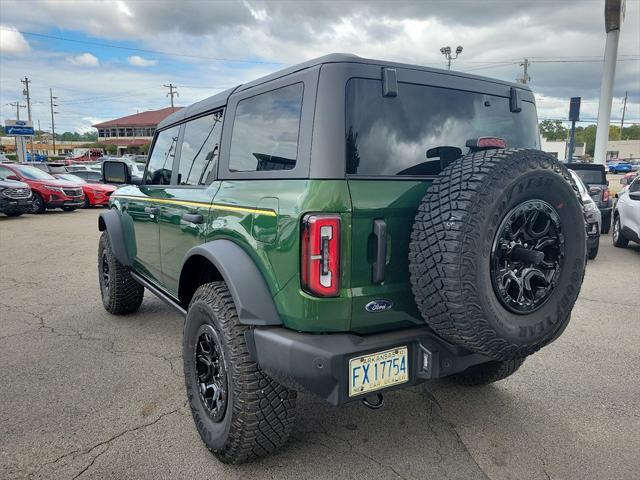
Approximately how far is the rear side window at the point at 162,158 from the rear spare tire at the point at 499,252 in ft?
7.71

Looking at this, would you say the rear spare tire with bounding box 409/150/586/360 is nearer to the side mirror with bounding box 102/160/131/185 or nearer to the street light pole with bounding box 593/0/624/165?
the side mirror with bounding box 102/160/131/185

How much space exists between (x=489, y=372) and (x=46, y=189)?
583 inches

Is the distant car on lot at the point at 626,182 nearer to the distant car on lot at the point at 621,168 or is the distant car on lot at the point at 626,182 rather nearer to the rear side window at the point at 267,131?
the rear side window at the point at 267,131

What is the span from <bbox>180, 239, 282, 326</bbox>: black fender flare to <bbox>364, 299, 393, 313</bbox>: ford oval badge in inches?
16.2

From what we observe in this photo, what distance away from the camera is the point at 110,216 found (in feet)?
15.0

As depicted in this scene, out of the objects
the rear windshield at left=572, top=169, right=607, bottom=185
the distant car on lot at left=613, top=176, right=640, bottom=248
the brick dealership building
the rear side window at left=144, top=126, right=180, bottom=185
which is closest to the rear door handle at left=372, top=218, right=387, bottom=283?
the rear side window at left=144, top=126, right=180, bottom=185

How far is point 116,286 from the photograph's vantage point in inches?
184

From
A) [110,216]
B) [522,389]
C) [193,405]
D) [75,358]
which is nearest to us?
[193,405]

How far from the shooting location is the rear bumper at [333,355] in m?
2.00

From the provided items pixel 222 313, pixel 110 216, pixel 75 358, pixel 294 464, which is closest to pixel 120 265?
pixel 110 216

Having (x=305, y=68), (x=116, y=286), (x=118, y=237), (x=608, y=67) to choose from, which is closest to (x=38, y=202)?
(x=116, y=286)

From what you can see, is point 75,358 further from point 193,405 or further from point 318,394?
point 318,394

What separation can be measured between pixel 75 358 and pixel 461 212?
10.8 ft

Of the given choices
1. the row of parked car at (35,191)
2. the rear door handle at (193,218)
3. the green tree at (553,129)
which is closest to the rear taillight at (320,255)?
the rear door handle at (193,218)
